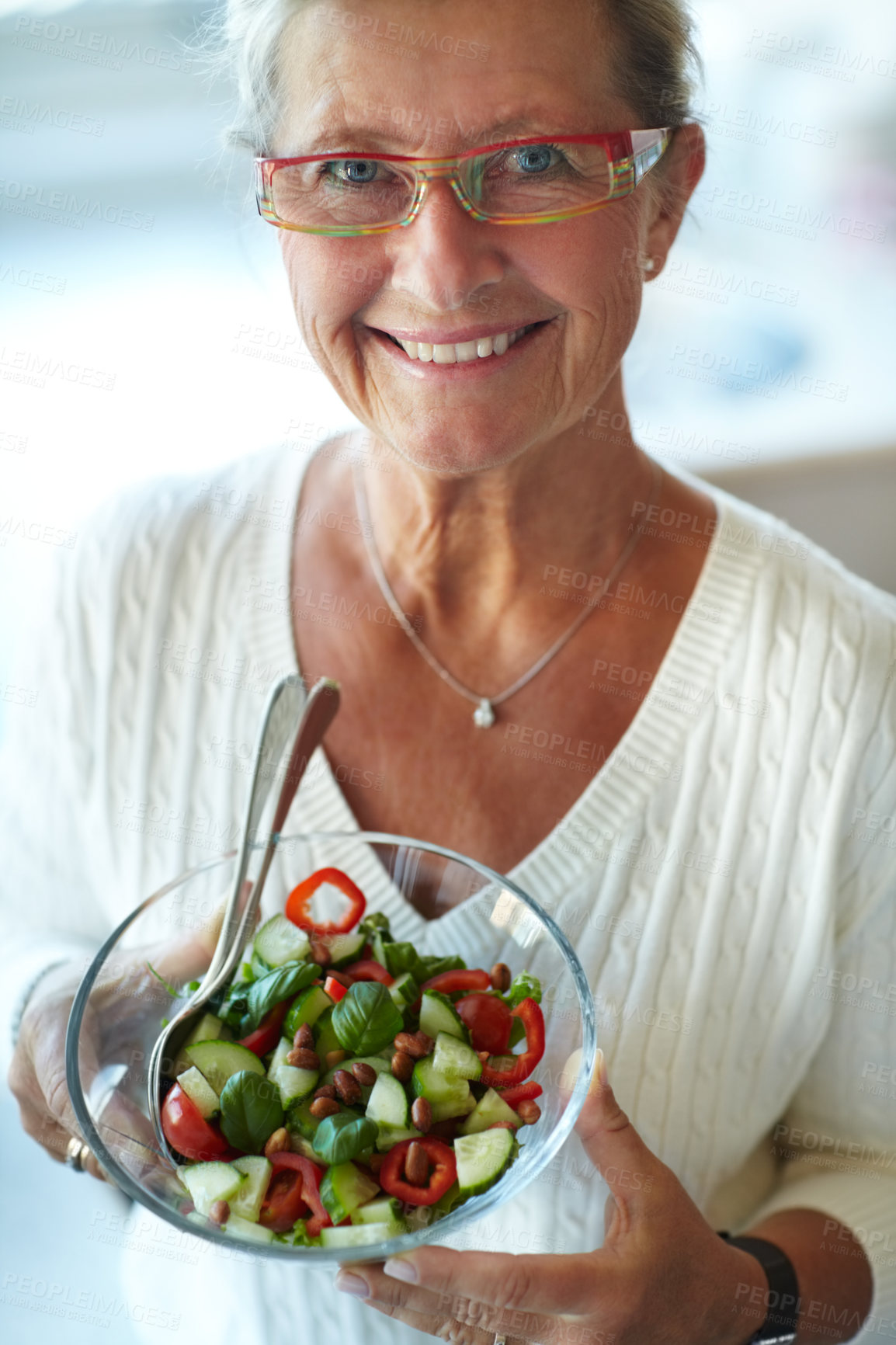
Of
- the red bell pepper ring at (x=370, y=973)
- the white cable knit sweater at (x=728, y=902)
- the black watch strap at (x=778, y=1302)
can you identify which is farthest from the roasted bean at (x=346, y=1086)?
the black watch strap at (x=778, y=1302)

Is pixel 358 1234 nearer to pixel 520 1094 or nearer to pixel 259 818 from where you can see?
pixel 520 1094

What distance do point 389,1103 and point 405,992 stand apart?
109 mm

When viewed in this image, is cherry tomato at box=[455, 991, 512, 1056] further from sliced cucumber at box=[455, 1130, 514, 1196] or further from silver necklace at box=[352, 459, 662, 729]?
silver necklace at box=[352, 459, 662, 729]

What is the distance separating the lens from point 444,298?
95cm


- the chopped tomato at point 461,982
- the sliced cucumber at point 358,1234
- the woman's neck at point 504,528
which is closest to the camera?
the sliced cucumber at point 358,1234

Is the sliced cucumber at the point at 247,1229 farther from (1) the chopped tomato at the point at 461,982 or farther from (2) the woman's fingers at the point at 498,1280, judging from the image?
(1) the chopped tomato at the point at 461,982

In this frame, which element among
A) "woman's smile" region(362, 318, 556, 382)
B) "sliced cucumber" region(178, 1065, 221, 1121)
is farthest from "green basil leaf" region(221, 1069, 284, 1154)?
"woman's smile" region(362, 318, 556, 382)

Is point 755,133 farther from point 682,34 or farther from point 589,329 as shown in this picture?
point 589,329

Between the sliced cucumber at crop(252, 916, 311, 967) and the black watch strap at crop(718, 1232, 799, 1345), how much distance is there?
55 cm

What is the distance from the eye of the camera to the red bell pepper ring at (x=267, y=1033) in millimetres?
945

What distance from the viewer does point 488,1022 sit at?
94 cm

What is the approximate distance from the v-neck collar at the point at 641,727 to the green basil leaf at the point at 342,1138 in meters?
0.32

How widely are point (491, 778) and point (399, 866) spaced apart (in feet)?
0.64

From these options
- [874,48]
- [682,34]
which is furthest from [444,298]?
[874,48]
